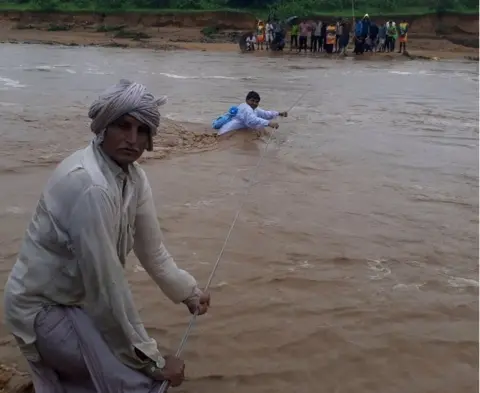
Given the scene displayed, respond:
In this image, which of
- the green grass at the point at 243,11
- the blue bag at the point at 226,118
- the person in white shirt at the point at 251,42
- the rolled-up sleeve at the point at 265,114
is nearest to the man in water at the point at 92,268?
the blue bag at the point at 226,118

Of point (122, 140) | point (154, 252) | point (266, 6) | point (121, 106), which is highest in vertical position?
point (121, 106)

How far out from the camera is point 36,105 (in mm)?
13570

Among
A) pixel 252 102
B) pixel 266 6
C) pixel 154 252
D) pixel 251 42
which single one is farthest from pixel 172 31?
pixel 154 252

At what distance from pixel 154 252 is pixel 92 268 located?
539 millimetres

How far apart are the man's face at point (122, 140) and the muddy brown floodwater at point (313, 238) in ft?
4.85


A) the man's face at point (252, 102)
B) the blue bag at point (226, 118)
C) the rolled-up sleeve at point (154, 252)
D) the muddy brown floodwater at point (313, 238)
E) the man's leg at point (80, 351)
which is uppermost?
the rolled-up sleeve at point (154, 252)

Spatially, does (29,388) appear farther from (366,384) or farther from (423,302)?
(423,302)

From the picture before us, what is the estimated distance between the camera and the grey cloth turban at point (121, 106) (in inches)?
101

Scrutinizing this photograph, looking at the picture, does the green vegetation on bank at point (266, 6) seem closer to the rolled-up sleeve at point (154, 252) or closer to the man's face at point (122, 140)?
the rolled-up sleeve at point (154, 252)

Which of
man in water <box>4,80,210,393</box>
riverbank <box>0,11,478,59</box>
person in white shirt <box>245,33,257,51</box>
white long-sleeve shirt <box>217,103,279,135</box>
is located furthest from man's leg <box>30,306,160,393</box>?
person in white shirt <box>245,33,257,51</box>

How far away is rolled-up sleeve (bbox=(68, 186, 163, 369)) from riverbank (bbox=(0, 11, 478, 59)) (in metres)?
29.4

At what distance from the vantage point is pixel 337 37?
31.3 meters

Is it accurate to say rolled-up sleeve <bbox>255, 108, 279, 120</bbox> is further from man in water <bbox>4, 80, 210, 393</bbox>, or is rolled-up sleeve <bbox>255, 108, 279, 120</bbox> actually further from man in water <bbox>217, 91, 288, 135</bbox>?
man in water <bbox>4, 80, 210, 393</bbox>

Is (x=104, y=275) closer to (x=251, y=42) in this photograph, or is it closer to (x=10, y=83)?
(x=10, y=83)
